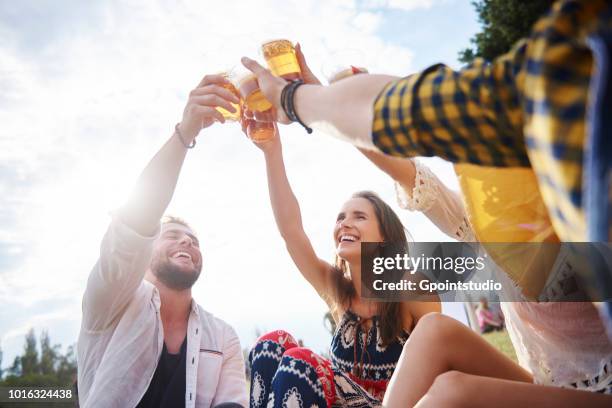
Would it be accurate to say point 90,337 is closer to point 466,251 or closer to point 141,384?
point 141,384

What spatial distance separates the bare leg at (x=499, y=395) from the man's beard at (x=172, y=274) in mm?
2354

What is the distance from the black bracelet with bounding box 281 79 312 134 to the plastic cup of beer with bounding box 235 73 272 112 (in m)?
0.62

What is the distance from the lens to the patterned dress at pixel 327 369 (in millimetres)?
1996

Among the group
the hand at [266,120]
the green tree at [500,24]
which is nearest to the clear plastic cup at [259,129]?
the hand at [266,120]

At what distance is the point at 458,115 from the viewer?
781 mm

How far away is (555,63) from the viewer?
642 mm

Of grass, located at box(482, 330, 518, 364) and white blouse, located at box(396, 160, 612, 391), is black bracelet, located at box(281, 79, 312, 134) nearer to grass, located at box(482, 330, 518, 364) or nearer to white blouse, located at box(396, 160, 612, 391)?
white blouse, located at box(396, 160, 612, 391)

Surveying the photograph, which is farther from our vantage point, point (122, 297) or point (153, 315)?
point (153, 315)

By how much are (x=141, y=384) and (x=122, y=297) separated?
497mm

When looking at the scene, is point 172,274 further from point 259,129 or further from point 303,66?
point 303,66

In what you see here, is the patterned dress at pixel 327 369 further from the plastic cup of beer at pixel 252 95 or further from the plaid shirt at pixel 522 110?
the plaid shirt at pixel 522 110

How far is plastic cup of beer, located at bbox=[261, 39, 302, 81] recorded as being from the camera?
1853mm

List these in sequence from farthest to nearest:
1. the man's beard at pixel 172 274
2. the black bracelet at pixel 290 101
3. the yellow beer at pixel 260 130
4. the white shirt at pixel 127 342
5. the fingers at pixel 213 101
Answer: the man's beard at pixel 172 274 → the white shirt at pixel 127 342 → the yellow beer at pixel 260 130 → the fingers at pixel 213 101 → the black bracelet at pixel 290 101

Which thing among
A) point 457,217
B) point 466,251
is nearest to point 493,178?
point 457,217
